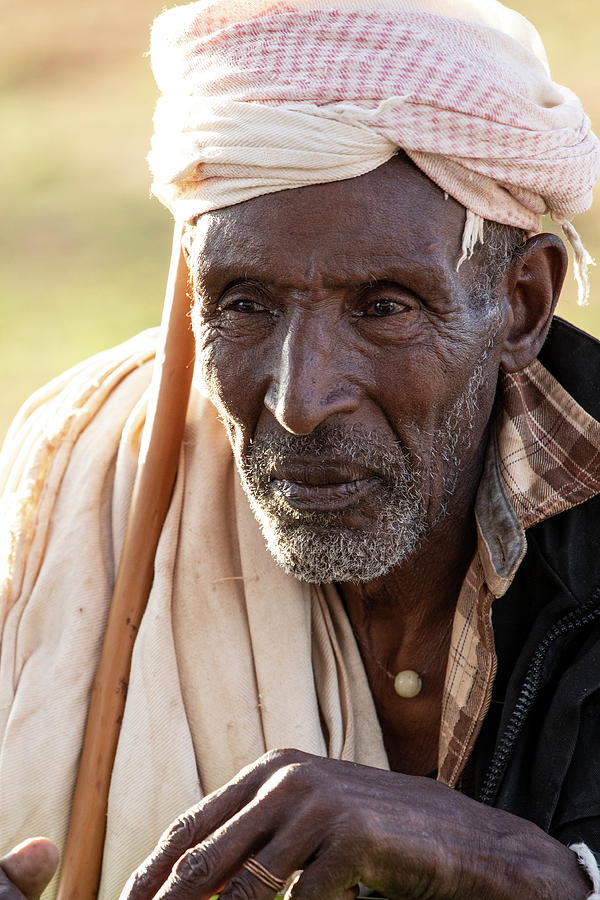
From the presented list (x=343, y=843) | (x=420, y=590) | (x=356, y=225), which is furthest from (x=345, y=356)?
(x=343, y=843)

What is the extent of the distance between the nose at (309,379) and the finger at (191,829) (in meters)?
0.67

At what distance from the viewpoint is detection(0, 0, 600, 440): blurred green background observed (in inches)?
312

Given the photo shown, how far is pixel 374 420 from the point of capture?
2.67m

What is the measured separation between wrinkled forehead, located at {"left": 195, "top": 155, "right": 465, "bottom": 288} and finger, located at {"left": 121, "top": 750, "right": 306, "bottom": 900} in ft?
3.15

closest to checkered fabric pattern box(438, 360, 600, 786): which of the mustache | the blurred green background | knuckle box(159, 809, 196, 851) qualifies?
the mustache

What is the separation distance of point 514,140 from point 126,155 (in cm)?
770

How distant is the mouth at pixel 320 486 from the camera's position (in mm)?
2650

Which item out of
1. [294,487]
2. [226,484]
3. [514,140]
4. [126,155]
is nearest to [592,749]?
[294,487]

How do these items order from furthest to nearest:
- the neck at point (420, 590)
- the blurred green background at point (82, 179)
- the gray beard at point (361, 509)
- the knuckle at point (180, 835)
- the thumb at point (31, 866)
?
the blurred green background at point (82, 179), the neck at point (420, 590), the gray beard at point (361, 509), the thumb at point (31, 866), the knuckle at point (180, 835)

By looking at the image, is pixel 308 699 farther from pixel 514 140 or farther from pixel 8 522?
pixel 514 140

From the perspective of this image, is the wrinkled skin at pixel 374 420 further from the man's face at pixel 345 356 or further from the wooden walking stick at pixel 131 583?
the wooden walking stick at pixel 131 583

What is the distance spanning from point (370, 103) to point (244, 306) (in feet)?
1.55

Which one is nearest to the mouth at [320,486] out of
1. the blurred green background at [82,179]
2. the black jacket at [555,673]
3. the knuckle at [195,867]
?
the black jacket at [555,673]

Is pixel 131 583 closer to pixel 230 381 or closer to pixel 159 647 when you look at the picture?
pixel 159 647
